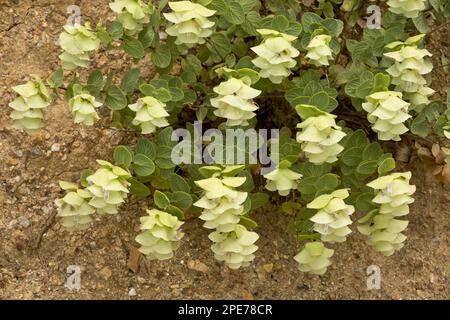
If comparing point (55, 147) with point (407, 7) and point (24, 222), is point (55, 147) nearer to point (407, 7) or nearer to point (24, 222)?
point (24, 222)

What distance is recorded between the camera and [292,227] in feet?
5.89

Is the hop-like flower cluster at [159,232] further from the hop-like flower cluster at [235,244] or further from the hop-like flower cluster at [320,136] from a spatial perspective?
the hop-like flower cluster at [320,136]

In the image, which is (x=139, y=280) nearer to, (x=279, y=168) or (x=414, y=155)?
(x=279, y=168)

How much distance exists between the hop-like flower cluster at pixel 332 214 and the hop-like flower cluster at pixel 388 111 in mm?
166

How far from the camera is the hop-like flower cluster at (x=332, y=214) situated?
1.51 m

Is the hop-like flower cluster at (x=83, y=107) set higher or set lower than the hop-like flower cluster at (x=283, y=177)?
higher

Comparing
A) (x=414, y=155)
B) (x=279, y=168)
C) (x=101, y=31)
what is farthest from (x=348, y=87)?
(x=101, y=31)

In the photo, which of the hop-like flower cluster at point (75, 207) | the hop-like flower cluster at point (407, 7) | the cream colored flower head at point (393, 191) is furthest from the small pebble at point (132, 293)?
the hop-like flower cluster at point (407, 7)

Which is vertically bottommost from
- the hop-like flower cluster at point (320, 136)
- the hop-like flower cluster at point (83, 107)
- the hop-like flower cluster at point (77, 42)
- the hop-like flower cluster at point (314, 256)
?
the hop-like flower cluster at point (314, 256)

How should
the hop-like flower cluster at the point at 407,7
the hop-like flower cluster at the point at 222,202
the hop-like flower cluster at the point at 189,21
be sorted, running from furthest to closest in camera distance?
the hop-like flower cluster at the point at 407,7, the hop-like flower cluster at the point at 189,21, the hop-like flower cluster at the point at 222,202

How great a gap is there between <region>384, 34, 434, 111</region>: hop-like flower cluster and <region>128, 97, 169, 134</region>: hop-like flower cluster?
1.61ft

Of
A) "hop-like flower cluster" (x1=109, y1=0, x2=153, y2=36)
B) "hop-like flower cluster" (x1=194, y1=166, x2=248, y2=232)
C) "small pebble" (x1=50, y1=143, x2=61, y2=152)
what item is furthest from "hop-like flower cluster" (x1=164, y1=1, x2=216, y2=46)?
"small pebble" (x1=50, y1=143, x2=61, y2=152)

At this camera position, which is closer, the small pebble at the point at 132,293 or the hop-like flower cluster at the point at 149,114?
the hop-like flower cluster at the point at 149,114

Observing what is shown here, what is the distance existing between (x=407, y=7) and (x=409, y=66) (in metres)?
0.15
